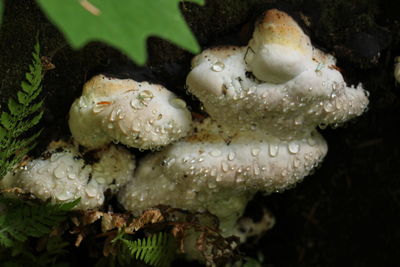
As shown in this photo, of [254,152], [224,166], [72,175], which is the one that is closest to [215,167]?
[224,166]

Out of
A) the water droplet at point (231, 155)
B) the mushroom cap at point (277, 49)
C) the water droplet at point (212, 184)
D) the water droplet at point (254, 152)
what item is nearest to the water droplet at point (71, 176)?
the water droplet at point (212, 184)

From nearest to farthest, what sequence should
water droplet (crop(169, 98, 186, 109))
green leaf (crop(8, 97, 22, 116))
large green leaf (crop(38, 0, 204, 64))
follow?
large green leaf (crop(38, 0, 204, 64)) → green leaf (crop(8, 97, 22, 116)) → water droplet (crop(169, 98, 186, 109))

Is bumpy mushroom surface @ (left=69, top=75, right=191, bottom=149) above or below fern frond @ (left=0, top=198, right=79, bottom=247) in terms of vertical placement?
above

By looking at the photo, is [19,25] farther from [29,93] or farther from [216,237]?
[216,237]

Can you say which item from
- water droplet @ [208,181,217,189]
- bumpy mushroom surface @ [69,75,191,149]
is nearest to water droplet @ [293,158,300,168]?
water droplet @ [208,181,217,189]

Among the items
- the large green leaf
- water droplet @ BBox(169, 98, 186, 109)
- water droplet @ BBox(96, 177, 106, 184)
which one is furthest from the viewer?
water droplet @ BBox(96, 177, 106, 184)

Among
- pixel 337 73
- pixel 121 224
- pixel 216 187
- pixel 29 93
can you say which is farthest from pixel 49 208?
pixel 337 73

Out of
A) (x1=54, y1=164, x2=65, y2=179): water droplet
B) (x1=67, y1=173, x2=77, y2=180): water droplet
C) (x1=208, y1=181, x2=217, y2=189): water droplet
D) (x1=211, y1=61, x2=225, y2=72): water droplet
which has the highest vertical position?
(x1=211, y1=61, x2=225, y2=72): water droplet

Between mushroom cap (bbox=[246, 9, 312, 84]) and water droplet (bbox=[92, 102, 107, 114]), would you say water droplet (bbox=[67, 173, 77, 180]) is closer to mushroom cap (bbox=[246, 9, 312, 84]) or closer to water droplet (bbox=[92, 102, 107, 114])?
water droplet (bbox=[92, 102, 107, 114])
